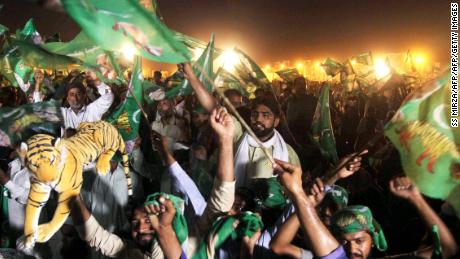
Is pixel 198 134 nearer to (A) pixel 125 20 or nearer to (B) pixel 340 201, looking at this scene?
(B) pixel 340 201

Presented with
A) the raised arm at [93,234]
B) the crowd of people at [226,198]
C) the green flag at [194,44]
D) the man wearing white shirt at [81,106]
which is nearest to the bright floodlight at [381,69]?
the crowd of people at [226,198]

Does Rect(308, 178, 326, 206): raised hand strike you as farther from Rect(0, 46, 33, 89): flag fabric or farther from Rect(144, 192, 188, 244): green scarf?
Rect(0, 46, 33, 89): flag fabric

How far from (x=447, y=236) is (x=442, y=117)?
2.41 feet

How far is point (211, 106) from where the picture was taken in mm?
3346

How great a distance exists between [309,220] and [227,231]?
2.38 ft

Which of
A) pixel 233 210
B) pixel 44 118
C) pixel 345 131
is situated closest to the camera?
pixel 233 210

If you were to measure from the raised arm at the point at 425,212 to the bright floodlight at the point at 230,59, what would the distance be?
2.50 m

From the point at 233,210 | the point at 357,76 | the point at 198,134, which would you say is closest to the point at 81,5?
the point at 233,210

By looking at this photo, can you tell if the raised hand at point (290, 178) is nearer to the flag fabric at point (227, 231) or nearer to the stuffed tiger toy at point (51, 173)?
the flag fabric at point (227, 231)

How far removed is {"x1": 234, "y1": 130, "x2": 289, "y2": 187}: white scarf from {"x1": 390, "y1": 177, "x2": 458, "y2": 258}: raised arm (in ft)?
4.19

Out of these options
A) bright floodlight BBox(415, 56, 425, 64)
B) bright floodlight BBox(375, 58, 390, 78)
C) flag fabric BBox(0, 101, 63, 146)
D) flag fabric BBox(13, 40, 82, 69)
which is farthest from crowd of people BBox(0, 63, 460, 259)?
bright floodlight BBox(415, 56, 425, 64)

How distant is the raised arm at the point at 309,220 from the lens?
8.65 feet

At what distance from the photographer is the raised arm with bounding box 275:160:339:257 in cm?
264

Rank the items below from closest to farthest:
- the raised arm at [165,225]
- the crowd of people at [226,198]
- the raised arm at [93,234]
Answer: the raised arm at [165,225]
the crowd of people at [226,198]
the raised arm at [93,234]
